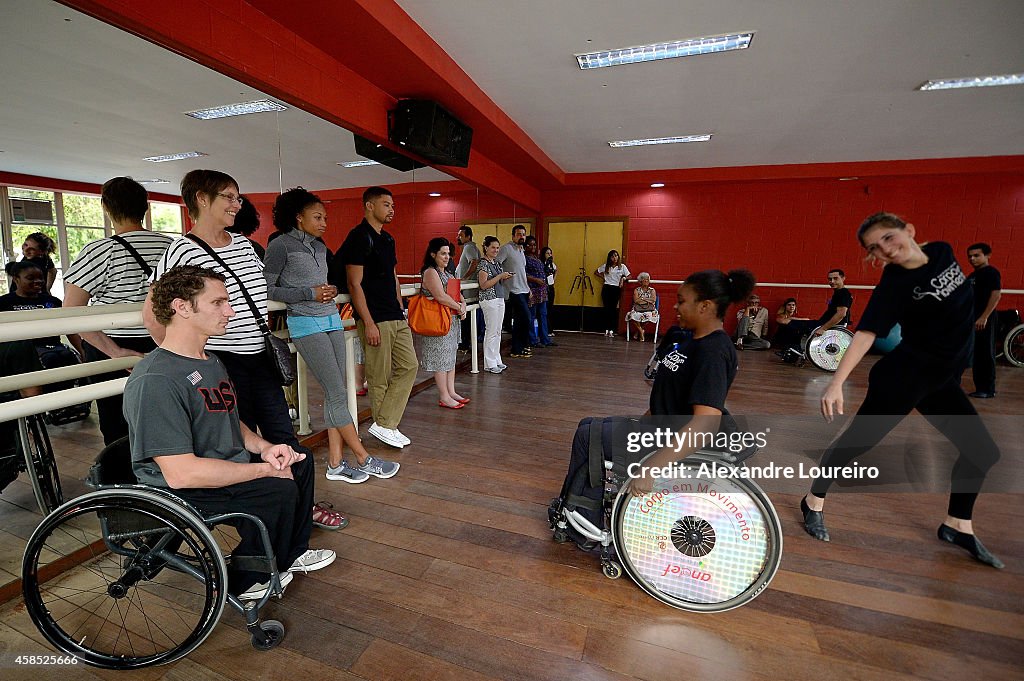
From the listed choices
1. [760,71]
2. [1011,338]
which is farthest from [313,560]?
[1011,338]

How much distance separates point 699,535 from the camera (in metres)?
1.54

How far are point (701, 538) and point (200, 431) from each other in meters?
1.58

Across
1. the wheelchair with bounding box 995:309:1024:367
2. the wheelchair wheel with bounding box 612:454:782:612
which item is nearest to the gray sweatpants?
the wheelchair wheel with bounding box 612:454:782:612

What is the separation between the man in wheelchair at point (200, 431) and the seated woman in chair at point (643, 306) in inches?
264

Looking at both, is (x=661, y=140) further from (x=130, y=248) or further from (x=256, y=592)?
(x=256, y=592)

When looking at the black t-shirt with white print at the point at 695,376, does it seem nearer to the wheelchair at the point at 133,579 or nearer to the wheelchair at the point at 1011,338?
the wheelchair at the point at 133,579

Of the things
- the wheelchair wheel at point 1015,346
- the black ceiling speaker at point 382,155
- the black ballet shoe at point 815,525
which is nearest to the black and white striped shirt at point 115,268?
the black ceiling speaker at point 382,155

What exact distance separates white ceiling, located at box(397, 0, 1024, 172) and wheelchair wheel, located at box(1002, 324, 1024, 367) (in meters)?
2.38

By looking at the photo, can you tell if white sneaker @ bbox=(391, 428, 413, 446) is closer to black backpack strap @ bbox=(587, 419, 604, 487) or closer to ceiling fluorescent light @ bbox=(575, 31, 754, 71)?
black backpack strap @ bbox=(587, 419, 604, 487)

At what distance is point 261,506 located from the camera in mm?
1466

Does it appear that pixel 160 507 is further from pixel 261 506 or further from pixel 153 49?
pixel 153 49

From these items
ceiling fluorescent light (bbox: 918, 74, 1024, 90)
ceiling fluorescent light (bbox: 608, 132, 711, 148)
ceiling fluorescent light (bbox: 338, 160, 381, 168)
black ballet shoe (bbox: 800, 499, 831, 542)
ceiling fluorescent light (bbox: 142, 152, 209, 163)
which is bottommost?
black ballet shoe (bbox: 800, 499, 831, 542)

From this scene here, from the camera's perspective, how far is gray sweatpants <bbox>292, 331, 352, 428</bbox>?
7.78 ft

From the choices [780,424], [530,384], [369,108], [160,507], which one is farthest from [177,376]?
[780,424]
